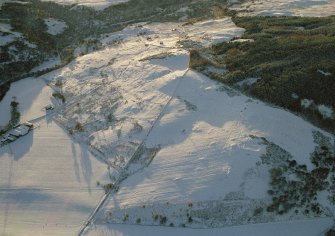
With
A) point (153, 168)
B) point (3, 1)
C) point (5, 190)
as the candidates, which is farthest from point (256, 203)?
point (3, 1)

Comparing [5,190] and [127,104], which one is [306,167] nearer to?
[127,104]

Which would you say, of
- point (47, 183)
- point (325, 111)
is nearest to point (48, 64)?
point (47, 183)

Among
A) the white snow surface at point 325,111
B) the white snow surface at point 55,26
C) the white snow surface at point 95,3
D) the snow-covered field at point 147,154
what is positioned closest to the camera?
the snow-covered field at point 147,154

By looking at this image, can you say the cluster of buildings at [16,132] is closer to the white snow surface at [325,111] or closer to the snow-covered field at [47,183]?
the snow-covered field at [47,183]

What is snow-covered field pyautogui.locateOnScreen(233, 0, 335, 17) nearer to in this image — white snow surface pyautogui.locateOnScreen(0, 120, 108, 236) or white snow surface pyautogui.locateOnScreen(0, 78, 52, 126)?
white snow surface pyautogui.locateOnScreen(0, 78, 52, 126)

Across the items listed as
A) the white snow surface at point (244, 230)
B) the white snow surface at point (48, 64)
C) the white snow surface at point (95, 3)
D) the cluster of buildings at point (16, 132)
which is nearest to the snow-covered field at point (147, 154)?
the white snow surface at point (244, 230)

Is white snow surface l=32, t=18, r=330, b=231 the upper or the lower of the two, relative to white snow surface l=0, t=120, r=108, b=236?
upper

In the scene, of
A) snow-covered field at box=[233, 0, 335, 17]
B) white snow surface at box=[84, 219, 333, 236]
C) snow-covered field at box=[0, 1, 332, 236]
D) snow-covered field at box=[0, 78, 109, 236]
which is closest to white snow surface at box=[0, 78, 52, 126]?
snow-covered field at box=[0, 1, 332, 236]
